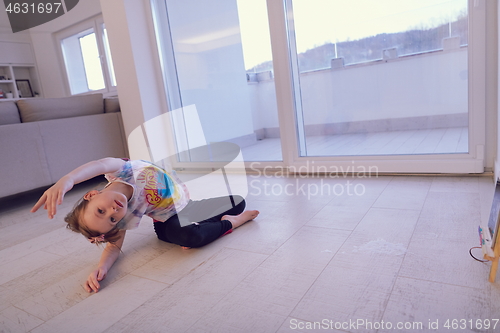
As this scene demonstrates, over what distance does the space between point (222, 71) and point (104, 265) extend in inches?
75.4

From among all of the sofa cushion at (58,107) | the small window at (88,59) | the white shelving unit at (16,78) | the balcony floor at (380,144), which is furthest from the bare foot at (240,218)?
the white shelving unit at (16,78)

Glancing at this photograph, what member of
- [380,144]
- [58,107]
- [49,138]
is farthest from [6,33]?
[380,144]

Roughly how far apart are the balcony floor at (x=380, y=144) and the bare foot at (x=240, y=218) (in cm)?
102

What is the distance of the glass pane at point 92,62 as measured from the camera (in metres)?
4.45

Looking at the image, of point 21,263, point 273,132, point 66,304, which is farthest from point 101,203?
point 273,132

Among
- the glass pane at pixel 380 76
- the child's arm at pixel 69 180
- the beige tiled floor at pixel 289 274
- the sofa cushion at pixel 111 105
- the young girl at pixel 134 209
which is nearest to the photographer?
the beige tiled floor at pixel 289 274

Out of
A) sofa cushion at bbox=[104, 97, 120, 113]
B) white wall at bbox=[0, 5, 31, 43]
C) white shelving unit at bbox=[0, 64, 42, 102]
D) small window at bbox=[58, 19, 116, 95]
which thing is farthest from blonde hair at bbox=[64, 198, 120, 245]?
white wall at bbox=[0, 5, 31, 43]

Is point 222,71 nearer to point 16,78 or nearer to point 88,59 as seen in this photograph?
point 88,59

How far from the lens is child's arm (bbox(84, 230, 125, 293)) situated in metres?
1.19

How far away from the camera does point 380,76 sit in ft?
7.07

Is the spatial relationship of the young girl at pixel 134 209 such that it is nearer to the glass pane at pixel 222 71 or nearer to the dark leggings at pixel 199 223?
the dark leggings at pixel 199 223

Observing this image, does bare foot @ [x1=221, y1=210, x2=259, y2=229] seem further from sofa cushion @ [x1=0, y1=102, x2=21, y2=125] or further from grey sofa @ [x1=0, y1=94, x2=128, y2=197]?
sofa cushion @ [x1=0, y1=102, x2=21, y2=125]

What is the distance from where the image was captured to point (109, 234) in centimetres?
128

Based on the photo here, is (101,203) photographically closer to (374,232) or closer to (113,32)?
(374,232)
